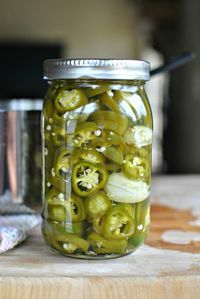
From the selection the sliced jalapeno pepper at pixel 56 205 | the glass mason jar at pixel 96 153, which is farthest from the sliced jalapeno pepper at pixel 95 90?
the sliced jalapeno pepper at pixel 56 205

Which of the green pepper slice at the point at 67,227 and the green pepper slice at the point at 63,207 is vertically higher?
the green pepper slice at the point at 63,207

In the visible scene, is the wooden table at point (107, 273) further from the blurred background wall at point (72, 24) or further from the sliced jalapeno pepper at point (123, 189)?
the blurred background wall at point (72, 24)

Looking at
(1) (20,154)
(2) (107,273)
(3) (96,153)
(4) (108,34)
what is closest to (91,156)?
(3) (96,153)

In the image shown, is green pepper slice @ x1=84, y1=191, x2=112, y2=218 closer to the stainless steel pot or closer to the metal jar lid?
the metal jar lid

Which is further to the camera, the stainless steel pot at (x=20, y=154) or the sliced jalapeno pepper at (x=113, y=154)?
the stainless steel pot at (x=20, y=154)

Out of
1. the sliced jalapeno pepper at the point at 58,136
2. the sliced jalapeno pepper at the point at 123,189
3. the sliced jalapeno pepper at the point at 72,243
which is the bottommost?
the sliced jalapeno pepper at the point at 72,243

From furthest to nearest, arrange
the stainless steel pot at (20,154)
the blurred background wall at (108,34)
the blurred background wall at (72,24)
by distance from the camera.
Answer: the blurred background wall at (72,24), the blurred background wall at (108,34), the stainless steel pot at (20,154)

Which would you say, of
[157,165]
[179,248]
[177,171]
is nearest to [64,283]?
[179,248]

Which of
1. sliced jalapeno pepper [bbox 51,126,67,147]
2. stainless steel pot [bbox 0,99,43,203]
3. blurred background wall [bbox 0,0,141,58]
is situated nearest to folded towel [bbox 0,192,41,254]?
stainless steel pot [bbox 0,99,43,203]
